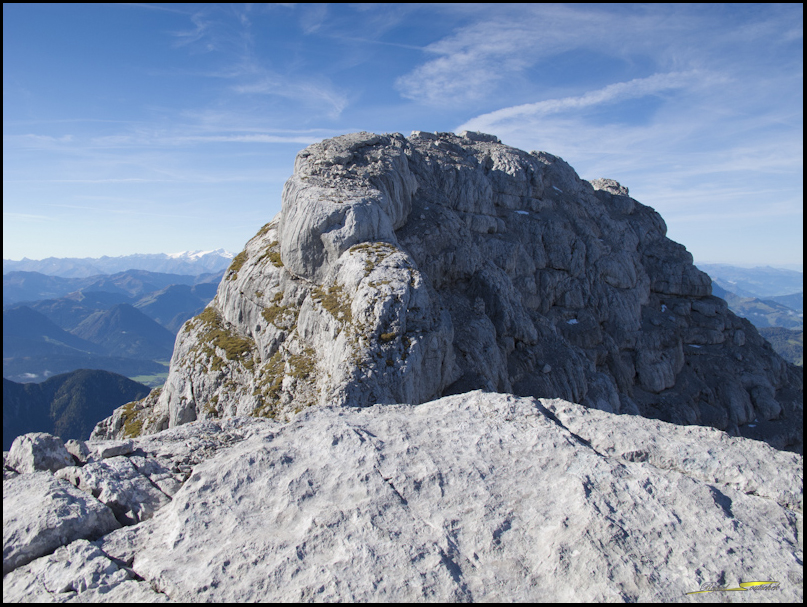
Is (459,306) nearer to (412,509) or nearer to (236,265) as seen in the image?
(236,265)

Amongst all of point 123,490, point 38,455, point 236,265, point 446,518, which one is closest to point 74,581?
point 123,490

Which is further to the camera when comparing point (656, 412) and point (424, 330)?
point (656, 412)

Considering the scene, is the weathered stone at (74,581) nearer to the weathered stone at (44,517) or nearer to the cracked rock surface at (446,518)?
the cracked rock surface at (446,518)

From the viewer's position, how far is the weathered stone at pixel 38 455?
9.38 metres

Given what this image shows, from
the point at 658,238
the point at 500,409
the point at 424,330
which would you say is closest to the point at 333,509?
the point at 500,409

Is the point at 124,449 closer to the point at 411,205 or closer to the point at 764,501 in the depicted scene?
the point at 764,501

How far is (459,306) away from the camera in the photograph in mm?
49781

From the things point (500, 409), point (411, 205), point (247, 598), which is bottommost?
point (247, 598)

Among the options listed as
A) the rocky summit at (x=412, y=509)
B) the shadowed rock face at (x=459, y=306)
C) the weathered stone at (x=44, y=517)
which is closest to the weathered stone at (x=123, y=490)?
the rocky summit at (x=412, y=509)

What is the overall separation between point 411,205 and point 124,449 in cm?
4705

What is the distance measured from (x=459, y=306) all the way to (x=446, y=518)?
42040 mm

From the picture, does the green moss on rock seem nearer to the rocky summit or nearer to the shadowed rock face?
the shadowed rock face

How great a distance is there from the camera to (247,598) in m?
A: 6.82

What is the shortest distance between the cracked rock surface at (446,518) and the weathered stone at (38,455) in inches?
14.7
